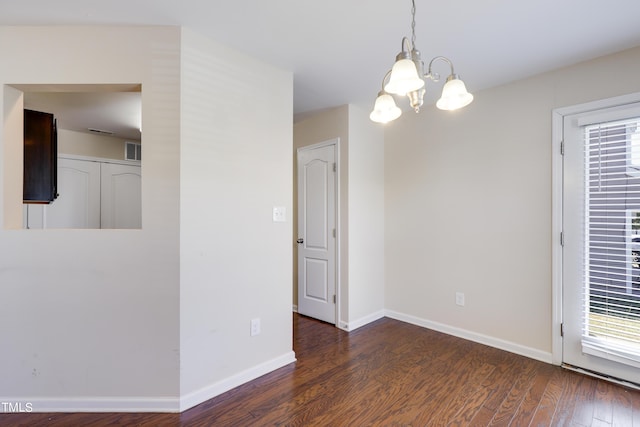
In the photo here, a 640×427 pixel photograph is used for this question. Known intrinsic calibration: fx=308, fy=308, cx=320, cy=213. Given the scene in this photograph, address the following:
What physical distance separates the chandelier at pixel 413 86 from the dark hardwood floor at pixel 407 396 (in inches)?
70.0

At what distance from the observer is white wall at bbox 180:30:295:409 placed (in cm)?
202

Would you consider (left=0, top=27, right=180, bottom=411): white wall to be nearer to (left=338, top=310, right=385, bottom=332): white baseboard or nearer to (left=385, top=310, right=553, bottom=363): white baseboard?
(left=338, top=310, right=385, bottom=332): white baseboard

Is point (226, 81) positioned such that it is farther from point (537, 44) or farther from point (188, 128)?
point (537, 44)

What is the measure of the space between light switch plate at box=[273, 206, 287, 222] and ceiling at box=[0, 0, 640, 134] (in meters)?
1.15

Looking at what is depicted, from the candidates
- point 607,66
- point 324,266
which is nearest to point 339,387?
point 324,266

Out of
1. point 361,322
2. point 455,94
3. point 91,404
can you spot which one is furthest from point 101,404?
point 455,94

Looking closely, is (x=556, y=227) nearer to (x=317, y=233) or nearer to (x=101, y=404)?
(x=317, y=233)

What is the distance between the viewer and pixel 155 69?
A: 6.48 feet

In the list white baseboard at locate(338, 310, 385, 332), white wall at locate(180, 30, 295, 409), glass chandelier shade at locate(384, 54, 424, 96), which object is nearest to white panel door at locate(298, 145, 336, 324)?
white baseboard at locate(338, 310, 385, 332)

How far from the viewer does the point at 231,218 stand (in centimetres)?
223

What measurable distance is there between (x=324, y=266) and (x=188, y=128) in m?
2.14

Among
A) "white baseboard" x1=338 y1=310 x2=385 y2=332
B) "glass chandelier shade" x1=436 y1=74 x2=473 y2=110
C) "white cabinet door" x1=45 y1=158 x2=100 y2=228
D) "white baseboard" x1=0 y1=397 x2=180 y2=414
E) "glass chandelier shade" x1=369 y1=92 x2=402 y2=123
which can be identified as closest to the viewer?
"glass chandelier shade" x1=436 y1=74 x2=473 y2=110

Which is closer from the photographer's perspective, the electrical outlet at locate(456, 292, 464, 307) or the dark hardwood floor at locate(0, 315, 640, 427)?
the dark hardwood floor at locate(0, 315, 640, 427)

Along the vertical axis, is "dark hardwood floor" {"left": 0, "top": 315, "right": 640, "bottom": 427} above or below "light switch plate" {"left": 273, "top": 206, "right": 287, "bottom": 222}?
below
